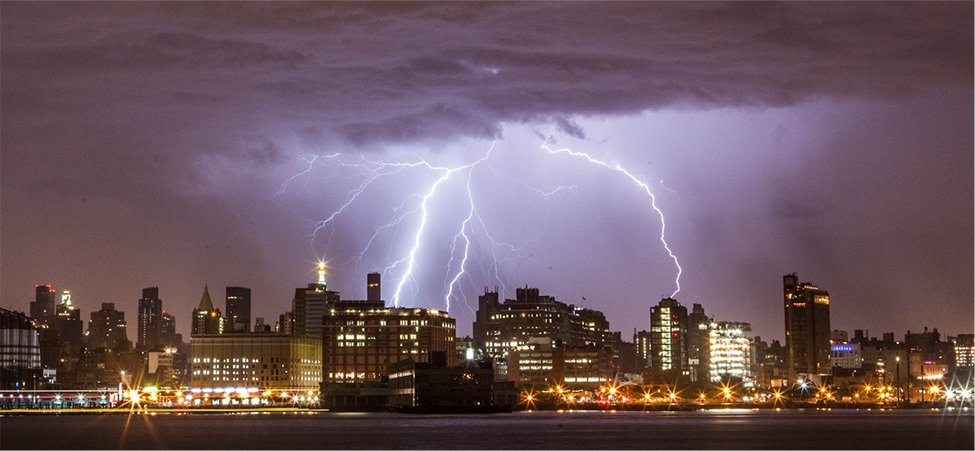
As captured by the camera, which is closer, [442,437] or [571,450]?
[571,450]

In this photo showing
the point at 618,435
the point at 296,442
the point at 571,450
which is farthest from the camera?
the point at 618,435

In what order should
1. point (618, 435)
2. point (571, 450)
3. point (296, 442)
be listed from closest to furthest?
1. point (571, 450)
2. point (296, 442)
3. point (618, 435)

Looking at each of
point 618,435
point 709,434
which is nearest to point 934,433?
point 709,434

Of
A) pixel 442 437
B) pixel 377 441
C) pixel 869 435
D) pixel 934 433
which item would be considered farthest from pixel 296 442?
pixel 934 433

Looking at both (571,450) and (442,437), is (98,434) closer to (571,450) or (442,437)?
(442,437)

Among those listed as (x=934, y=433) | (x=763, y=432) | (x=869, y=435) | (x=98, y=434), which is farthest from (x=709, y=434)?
(x=98, y=434)

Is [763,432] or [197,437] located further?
[763,432]

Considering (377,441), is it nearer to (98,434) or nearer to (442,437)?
(442,437)
